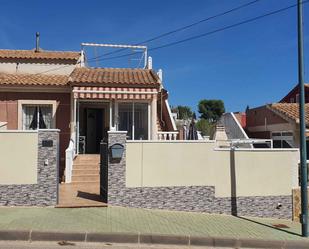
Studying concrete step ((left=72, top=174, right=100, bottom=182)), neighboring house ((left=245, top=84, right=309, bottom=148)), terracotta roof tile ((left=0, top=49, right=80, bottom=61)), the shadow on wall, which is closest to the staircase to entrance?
concrete step ((left=72, top=174, right=100, bottom=182))

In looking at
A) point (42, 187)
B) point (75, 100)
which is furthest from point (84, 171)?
point (42, 187)

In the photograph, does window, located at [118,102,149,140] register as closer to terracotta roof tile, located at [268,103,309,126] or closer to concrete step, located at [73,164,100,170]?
concrete step, located at [73,164,100,170]

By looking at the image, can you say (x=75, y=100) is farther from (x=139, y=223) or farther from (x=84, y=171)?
(x=139, y=223)

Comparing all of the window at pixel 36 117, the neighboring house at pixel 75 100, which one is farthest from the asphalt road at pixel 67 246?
the window at pixel 36 117

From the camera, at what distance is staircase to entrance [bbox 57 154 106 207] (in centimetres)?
1415

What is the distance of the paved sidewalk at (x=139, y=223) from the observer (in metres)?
11.3

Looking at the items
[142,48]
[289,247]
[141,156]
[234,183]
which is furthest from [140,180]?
[142,48]

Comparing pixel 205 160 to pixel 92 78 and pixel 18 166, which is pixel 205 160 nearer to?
pixel 18 166

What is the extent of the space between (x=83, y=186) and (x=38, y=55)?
394 inches

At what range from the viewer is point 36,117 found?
21.6m

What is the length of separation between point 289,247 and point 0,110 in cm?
1503

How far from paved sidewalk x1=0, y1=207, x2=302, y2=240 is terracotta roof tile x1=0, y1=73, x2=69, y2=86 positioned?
908cm

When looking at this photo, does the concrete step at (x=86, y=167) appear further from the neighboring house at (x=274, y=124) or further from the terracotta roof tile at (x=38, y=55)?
the neighboring house at (x=274, y=124)

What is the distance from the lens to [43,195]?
13750 millimetres
